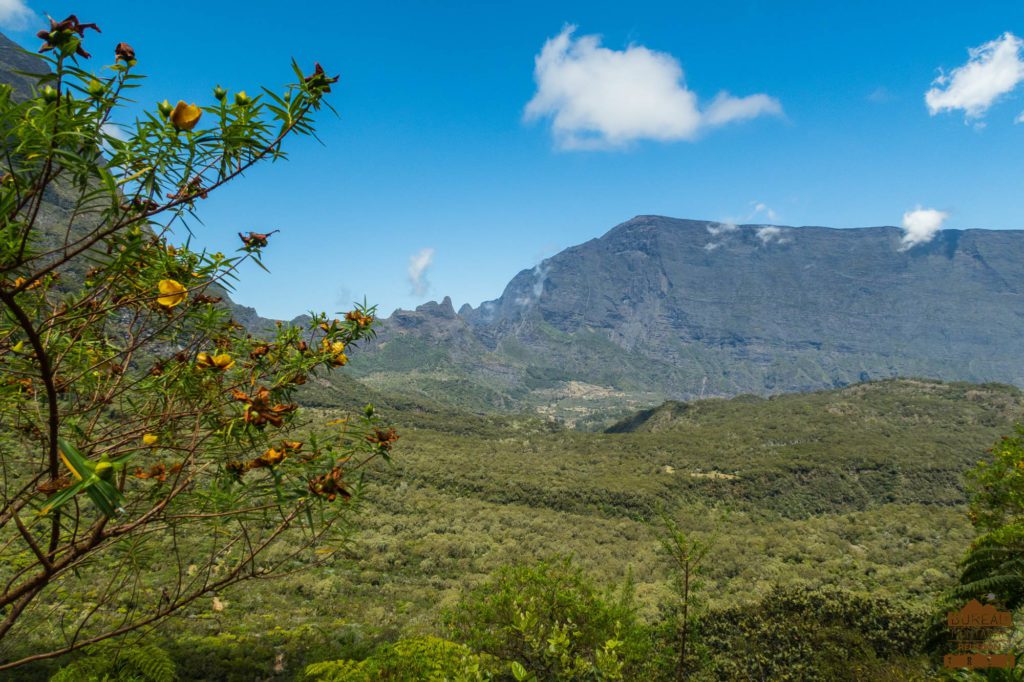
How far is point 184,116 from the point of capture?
1.82 metres

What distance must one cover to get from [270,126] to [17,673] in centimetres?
1205

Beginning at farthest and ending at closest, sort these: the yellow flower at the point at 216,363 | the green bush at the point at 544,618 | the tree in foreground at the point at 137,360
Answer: the green bush at the point at 544,618 → the yellow flower at the point at 216,363 → the tree in foreground at the point at 137,360

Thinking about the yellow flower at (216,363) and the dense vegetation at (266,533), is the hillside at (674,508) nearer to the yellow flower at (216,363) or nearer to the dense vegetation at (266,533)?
the dense vegetation at (266,533)

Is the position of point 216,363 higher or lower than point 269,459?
higher

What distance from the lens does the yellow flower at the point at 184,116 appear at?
71.3 inches

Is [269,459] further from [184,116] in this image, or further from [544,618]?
[544,618]

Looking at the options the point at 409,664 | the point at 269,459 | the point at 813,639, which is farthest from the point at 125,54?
the point at 813,639

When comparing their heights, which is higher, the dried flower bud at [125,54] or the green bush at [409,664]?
the dried flower bud at [125,54]

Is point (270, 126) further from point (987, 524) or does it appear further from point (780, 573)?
point (780, 573)

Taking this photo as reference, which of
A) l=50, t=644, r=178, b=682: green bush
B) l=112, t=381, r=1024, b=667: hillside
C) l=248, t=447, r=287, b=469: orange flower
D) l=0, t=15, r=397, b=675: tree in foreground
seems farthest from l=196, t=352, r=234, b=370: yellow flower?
l=50, t=644, r=178, b=682: green bush

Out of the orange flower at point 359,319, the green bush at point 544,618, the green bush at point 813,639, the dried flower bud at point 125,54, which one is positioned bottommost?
the green bush at point 813,639

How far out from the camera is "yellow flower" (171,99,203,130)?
1.81 meters

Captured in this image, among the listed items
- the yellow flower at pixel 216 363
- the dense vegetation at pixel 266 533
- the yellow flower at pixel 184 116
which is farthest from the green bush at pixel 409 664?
the yellow flower at pixel 184 116

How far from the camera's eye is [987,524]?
9961mm
